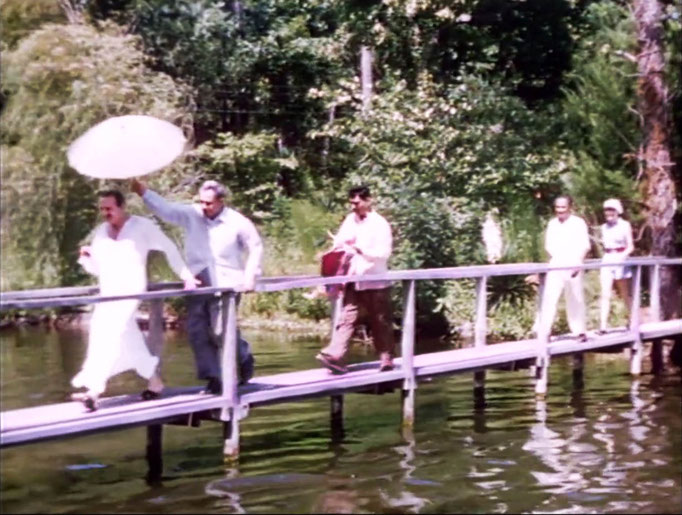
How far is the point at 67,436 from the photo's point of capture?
9070 millimetres

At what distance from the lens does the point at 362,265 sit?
1145cm

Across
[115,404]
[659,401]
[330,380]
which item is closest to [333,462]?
[330,380]

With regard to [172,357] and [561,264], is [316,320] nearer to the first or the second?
[172,357]

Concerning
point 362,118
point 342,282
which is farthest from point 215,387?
point 362,118

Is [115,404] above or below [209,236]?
below

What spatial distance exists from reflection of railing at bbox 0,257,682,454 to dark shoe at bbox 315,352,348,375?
365 mm

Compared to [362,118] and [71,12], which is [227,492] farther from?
[71,12]

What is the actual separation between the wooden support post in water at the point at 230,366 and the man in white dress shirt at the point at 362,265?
59.1 inches

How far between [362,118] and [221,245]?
547 inches

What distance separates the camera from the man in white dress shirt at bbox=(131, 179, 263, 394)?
10.1 m

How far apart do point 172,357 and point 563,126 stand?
942cm

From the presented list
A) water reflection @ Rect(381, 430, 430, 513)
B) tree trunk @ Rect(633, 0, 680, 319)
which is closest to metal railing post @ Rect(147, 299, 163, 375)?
water reflection @ Rect(381, 430, 430, 513)

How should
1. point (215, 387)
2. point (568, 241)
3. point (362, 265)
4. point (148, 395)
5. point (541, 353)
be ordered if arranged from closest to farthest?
point (148, 395) → point (215, 387) → point (362, 265) → point (541, 353) → point (568, 241)

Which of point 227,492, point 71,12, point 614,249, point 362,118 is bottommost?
point 227,492
